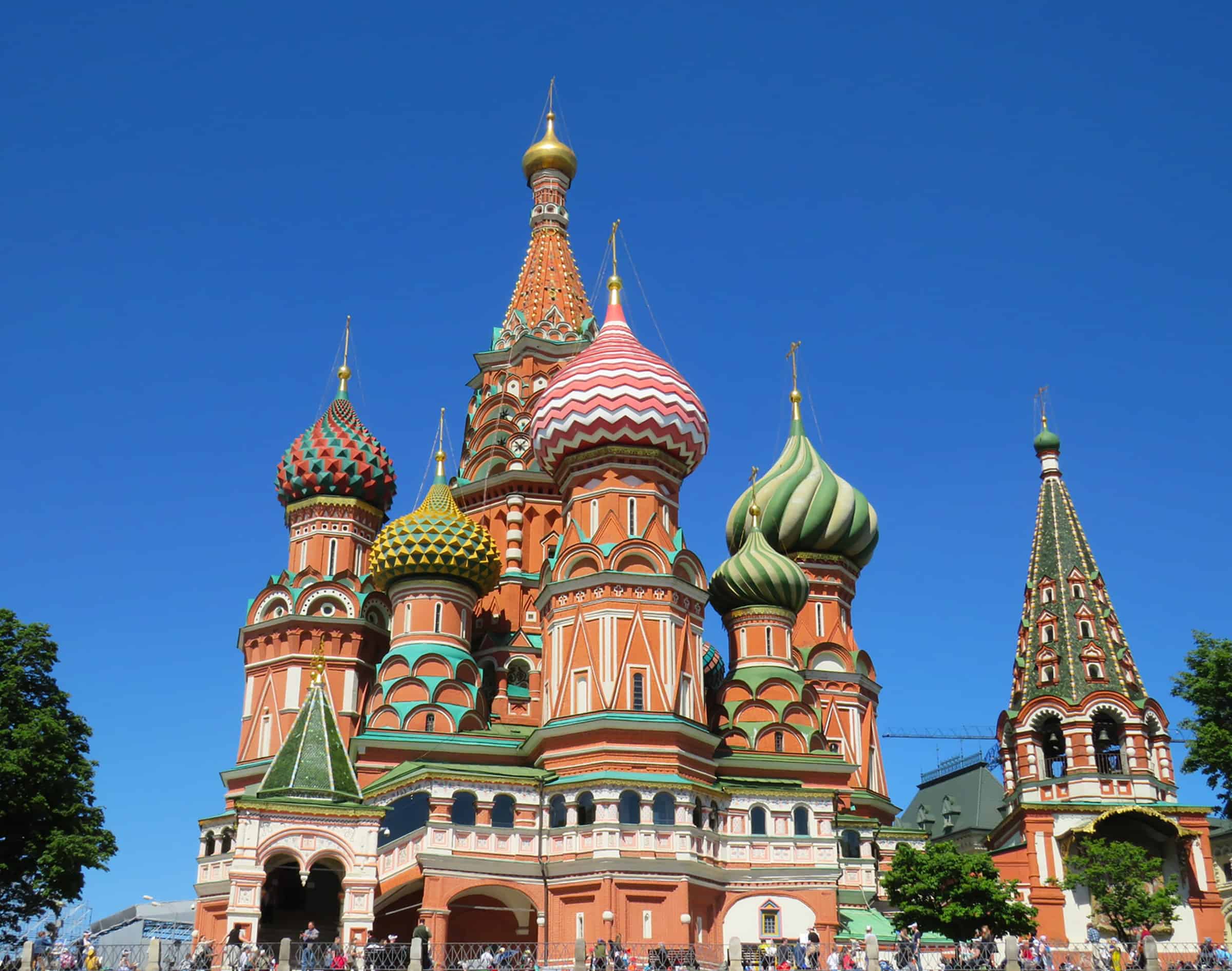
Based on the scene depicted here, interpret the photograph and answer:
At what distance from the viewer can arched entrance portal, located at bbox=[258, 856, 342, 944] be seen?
31016 mm

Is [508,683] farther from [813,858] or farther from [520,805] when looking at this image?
[813,858]

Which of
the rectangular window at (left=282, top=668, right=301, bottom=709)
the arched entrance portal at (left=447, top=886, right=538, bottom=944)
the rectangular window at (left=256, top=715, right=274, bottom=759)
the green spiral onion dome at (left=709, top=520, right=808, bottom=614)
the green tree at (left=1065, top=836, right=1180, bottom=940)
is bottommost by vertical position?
the arched entrance portal at (left=447, top=886, right=538, bottom=944)

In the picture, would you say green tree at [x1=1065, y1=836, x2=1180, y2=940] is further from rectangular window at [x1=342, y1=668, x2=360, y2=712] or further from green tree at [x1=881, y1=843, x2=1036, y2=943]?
rectangular window at [x1=342, y1=668, x2=360, y2=712]

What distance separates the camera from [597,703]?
3356 cm

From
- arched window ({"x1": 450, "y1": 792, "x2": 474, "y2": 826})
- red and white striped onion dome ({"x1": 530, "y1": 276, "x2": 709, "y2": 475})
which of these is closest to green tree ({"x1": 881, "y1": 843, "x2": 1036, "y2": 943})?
arched window ({"x1": 450, "y1": 792, "x2": 474, "y2": 826})

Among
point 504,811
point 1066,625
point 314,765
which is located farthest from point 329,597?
point 1066,625

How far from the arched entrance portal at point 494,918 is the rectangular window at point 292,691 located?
8.62 metres

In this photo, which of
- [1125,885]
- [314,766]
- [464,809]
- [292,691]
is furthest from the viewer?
[292,691]

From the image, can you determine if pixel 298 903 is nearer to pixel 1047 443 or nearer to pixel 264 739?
pixel 264 739

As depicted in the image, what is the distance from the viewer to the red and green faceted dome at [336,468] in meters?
41.8

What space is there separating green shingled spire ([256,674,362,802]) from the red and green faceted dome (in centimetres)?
1129

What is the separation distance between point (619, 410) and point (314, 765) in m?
11.6

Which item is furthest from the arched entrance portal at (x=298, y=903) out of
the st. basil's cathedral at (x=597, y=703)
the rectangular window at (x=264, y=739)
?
the rectangular window at (x=264, y=739)

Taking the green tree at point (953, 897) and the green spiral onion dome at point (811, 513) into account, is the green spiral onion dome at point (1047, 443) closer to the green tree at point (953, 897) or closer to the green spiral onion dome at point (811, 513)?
the green spiral onion dome at point (811, 513)
